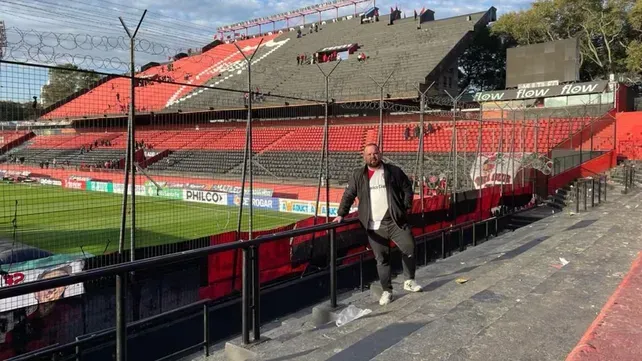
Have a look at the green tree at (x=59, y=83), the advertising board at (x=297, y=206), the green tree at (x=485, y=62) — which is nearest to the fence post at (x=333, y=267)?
the green tree at (x=59, y=83)

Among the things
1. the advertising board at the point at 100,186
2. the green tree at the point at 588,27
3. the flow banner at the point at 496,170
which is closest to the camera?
the flow banner at the point at 496,170

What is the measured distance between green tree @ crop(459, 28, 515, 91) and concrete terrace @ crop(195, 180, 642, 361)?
4211 centimetres

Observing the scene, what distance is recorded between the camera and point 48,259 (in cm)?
775

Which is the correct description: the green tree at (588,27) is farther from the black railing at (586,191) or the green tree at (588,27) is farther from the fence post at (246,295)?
the fence post at (246,295)

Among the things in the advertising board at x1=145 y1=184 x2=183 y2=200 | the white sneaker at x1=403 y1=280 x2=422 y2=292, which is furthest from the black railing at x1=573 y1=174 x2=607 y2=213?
the advertising board at x1=145 y1=184 x2=183 y2=200

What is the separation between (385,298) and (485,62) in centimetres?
4955

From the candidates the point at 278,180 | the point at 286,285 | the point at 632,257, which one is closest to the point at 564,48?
the point at 278,180

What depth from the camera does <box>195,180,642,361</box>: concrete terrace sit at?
3584mm

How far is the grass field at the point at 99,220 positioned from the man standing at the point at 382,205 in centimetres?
803

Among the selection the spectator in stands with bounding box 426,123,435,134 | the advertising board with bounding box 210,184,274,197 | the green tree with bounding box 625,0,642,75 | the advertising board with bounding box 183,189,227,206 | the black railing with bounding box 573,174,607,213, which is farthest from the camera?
the green tree with bounding box 625,0,642,75

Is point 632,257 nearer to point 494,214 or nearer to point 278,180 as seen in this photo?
point 494,214

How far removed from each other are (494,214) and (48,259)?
368 inches

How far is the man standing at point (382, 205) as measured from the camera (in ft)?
16.6

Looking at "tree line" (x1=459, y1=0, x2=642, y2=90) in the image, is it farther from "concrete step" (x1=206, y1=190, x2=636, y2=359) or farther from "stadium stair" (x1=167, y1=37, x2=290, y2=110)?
"concrete step" (x1=206, y1=190, x2=636, y2=359)
